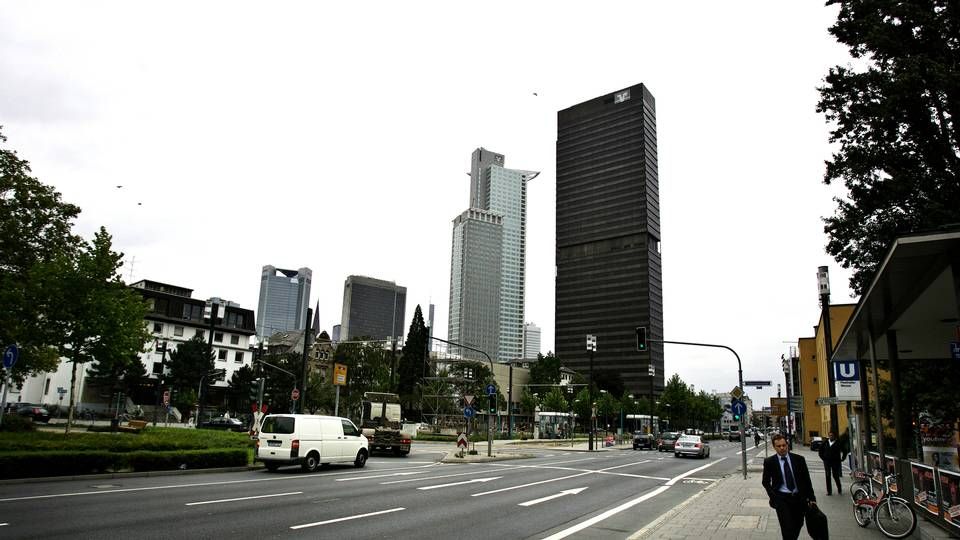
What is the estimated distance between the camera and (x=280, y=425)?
67.8 feet

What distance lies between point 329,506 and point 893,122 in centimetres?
2119

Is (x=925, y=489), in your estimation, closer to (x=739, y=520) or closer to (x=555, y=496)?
(x=739, y=520)

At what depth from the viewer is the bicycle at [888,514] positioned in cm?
1005

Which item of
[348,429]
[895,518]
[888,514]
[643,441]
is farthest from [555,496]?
[643,441]

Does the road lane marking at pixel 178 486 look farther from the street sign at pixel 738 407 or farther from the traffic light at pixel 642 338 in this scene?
the traffic light at pixel 642 338

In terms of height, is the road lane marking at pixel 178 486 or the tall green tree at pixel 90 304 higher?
the tall green tree at pixel 90 304

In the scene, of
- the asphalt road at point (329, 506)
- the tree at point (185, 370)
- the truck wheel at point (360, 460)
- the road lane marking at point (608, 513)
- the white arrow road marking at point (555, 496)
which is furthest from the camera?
the tree at point (185, 370)

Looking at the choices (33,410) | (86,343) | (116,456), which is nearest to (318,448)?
(116,456)

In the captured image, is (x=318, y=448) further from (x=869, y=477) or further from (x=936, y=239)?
(x=936, y=239)

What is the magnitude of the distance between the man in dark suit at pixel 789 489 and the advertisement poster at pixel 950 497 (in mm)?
2631

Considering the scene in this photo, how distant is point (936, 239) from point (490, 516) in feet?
29.8

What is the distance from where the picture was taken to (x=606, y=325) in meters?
196

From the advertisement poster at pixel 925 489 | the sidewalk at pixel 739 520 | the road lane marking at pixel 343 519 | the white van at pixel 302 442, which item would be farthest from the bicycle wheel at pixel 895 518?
the white van at pixel 302 442

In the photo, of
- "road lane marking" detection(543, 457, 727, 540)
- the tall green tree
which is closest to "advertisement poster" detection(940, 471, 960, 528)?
"road lane marking" detection(543, 457, 727, 540)
